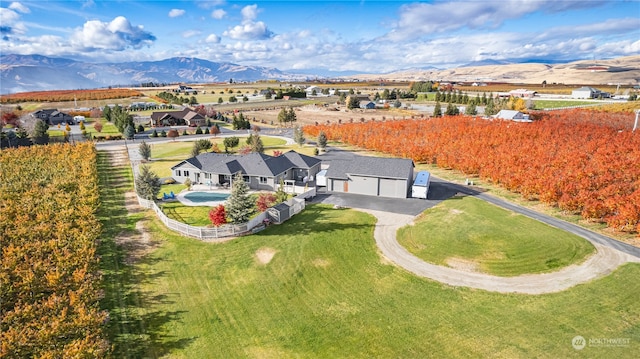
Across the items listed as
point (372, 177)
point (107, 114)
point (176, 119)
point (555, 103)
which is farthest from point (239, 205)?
point (555, 103)

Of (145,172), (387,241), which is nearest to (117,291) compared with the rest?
(145,172)

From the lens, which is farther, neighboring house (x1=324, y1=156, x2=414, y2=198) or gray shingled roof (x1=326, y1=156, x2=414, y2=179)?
gray shingled roof (x1=326, y1=156, x2=414, y2=179)

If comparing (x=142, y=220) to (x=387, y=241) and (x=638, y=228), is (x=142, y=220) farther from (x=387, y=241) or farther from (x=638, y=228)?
(x=638, y=228)

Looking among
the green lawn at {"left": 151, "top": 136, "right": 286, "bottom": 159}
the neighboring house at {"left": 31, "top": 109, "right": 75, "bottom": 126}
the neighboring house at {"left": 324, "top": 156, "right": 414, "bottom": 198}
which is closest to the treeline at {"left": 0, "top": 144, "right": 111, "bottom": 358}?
the green lawn at {"left": 151, "top": 136, "right": 286, "bottom": 159}

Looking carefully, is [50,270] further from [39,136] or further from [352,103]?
[352,103]

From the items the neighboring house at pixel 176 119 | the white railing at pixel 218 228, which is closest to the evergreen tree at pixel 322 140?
the white railing at pixel 218 228

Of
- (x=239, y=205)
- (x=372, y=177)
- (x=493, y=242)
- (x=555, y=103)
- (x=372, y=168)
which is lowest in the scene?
(x=493, y=242)

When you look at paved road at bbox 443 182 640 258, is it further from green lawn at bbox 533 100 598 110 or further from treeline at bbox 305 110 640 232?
green lawn at bbox 533 100 598 110
